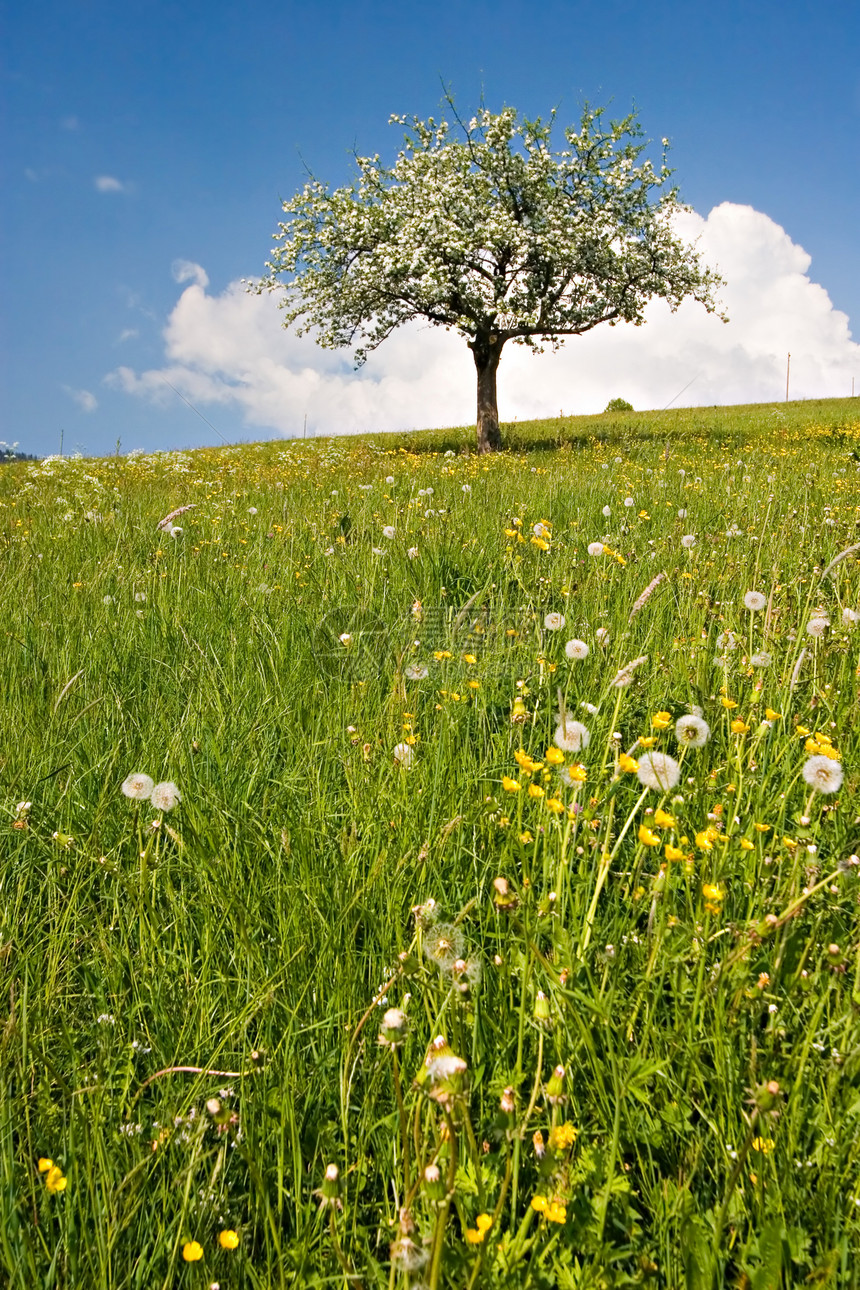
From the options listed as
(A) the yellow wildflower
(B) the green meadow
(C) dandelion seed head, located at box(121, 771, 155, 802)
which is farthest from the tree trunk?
(A) the yellow wildflower

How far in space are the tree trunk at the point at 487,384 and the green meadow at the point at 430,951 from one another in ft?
57.1

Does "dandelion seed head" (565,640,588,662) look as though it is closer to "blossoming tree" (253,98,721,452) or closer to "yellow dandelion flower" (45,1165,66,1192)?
"yellow dandelion flower" (45,1165,66,1192)

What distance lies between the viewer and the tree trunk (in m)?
20.8

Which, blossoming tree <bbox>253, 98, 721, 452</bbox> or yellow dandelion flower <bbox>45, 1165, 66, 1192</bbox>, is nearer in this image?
yellow dandelion flower <bbox>45, 1165, 66, 1192</bbox>

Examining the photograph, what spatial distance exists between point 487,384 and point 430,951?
21.2 m

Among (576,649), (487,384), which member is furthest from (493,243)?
(576,649)

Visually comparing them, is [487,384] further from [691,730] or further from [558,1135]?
[558,1135]

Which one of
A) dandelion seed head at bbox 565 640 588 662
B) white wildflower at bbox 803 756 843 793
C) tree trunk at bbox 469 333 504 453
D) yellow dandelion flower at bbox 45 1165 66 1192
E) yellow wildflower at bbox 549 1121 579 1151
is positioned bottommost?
yellow dandelion flower at bbox 45 1165 66 1192

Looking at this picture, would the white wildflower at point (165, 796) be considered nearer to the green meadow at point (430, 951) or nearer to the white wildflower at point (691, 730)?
the green meadow at point (430, 951)

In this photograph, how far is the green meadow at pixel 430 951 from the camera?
4.18ft

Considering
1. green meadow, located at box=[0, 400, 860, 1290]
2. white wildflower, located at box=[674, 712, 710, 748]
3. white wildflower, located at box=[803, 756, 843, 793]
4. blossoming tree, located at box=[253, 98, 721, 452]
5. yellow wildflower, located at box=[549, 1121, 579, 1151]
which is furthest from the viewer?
blossoming tree, located at box=[253, 98, 721, 452]

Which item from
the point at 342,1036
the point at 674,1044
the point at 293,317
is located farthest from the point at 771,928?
the point at 293,317

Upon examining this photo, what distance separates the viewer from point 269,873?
7.06 ft

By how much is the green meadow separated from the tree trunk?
17.4m
